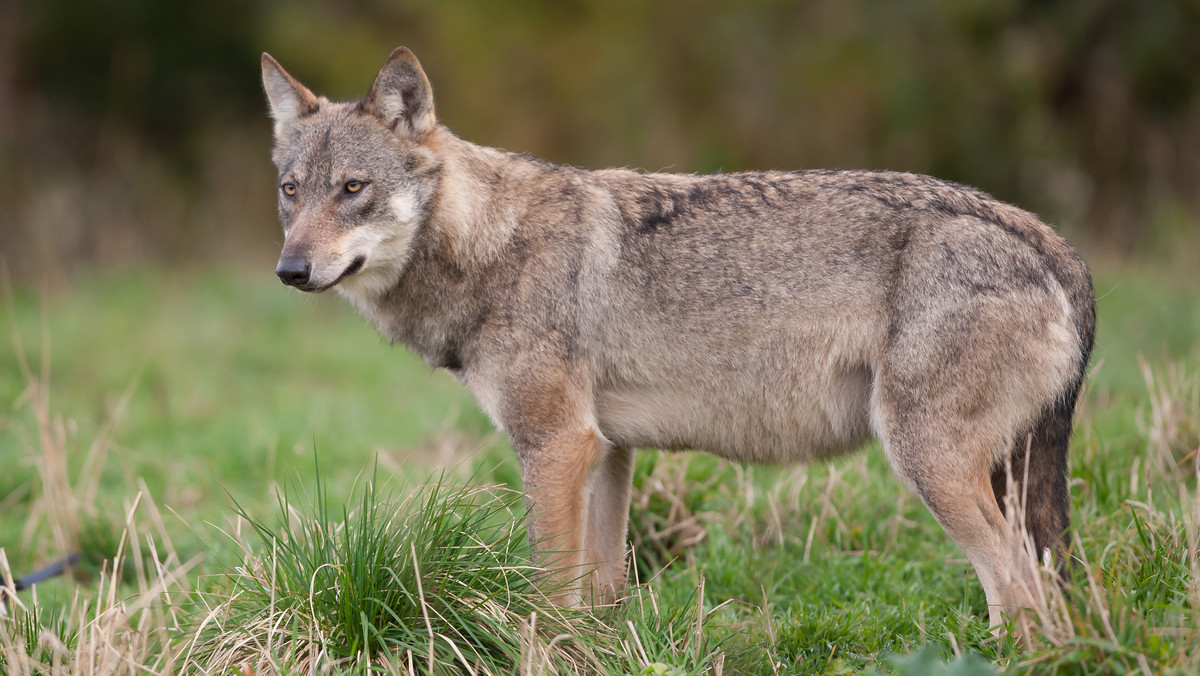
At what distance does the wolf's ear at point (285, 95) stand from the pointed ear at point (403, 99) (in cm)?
42

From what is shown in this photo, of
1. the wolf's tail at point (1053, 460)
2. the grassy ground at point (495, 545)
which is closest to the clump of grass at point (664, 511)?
the grassy ground at point (495, 545)

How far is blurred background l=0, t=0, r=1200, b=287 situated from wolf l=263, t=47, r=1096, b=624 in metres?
7.63

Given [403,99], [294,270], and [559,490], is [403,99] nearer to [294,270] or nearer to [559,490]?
[294,270]

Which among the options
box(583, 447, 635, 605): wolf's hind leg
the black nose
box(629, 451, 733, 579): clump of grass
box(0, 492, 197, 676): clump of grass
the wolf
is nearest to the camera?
box(0, 492, 197, 676): clump of grass

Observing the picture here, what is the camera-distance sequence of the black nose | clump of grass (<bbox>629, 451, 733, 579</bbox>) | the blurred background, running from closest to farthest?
the black nose, clump of grass (<bbox>629, 451, 733, 579</bbox>), the blurred background

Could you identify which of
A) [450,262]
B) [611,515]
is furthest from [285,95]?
[611,515]

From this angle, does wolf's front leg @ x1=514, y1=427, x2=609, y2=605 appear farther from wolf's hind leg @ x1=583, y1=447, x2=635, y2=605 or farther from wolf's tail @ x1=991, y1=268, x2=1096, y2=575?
wolf's tail @ x1=991, y1=268, x2=1096, y2=575

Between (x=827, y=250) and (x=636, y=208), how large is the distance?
871 millimetres

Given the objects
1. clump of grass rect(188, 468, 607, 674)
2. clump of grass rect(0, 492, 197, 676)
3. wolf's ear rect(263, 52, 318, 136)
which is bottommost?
clump of grass rect(0, 492, 197, 676)

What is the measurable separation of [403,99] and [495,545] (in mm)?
1969

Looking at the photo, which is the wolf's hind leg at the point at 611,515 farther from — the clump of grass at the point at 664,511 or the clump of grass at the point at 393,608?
the clump of grass at the point at 393,608

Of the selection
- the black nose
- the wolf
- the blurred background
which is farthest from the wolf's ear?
the blurred background

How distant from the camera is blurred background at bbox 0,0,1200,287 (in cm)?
1292

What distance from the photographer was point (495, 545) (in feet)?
13.8
